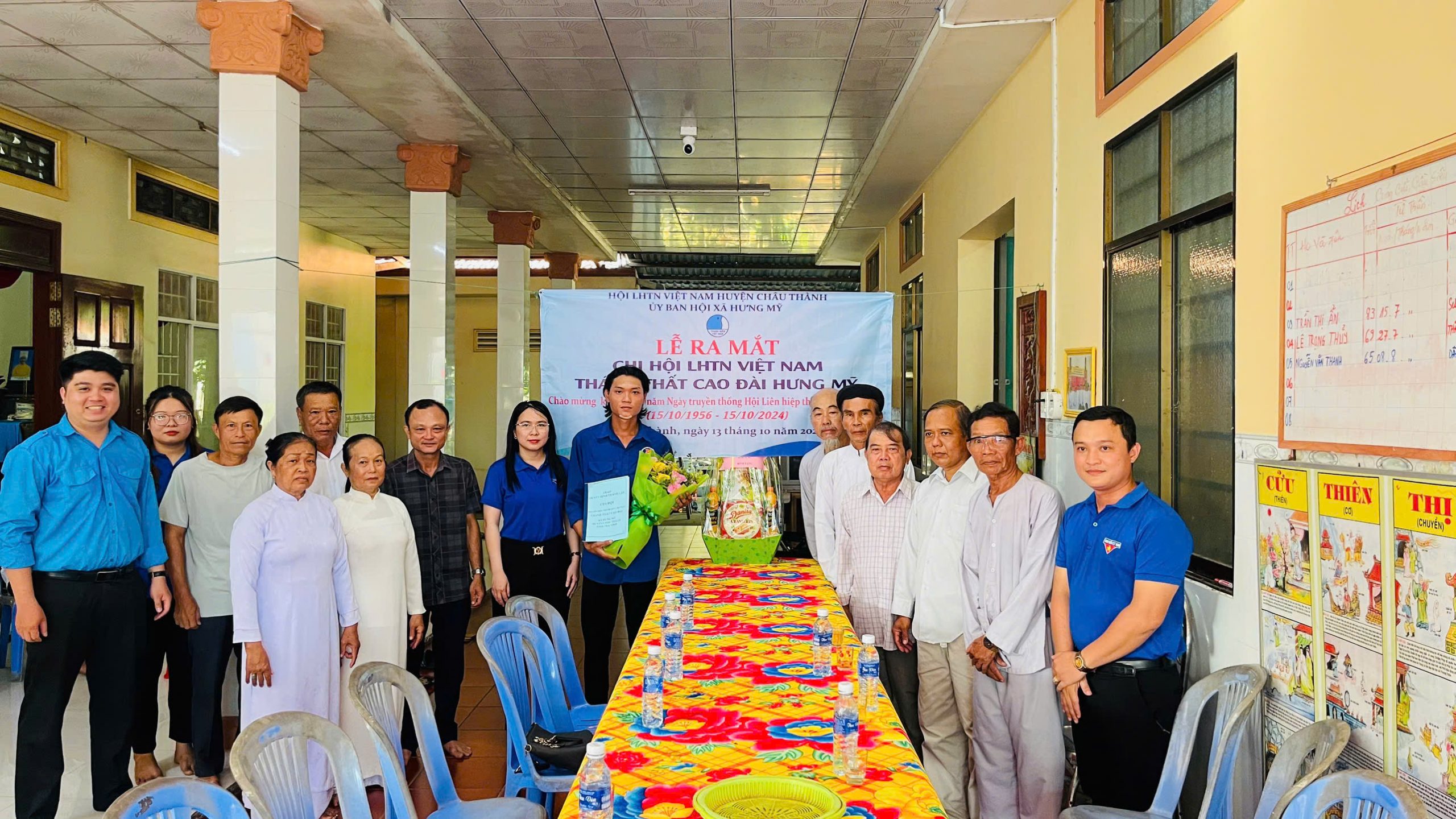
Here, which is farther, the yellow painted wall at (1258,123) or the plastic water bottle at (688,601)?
the plastic water bottle at (688,601)

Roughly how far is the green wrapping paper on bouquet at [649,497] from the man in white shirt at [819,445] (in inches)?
29.9

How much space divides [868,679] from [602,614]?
2185 millimetres

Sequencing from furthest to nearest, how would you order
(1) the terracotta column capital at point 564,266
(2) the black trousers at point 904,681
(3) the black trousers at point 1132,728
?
(1) the terracotta column capital at point 564,266, (2) the black trousers at point 904,681, (3) the black trousers at point 1132,728

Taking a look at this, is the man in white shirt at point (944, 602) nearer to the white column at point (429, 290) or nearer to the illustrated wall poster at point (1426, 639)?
the illustrated wall poster at point (1426, 639)

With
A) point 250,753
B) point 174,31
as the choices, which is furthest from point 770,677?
point 174,31

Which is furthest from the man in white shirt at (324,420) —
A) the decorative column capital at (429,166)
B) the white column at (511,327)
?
the white column at (511,327)

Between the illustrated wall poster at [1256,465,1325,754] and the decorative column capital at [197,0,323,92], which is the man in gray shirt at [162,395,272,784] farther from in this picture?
the illustrated wall poster at [1256,465,1325,754]

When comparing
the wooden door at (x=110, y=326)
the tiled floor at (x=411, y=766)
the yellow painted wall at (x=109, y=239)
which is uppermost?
the yellow painted wall at (x=109, y=239)

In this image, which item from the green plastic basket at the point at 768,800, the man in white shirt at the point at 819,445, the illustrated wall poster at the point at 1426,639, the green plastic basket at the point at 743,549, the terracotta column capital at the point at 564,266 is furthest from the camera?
the terracotta column capital at the point at 564,266

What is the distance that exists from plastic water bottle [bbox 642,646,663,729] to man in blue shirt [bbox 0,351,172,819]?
7.58 ft

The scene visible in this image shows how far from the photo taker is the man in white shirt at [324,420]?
174 inches

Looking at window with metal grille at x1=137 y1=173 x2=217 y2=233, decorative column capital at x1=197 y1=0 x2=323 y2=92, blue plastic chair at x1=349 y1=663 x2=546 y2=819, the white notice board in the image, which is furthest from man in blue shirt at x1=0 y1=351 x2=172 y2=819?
window with metal grille at x1=137 y1=173 x2=217 y2=233

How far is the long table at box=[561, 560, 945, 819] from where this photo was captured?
6.56 ft

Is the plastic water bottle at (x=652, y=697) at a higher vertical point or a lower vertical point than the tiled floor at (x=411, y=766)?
higher
